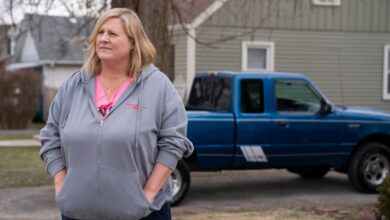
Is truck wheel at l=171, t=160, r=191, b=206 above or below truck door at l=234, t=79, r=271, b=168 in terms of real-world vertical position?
below

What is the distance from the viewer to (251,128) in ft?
28.4

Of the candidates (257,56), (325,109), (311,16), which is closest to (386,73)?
(311,16)

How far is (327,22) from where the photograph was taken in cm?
1744

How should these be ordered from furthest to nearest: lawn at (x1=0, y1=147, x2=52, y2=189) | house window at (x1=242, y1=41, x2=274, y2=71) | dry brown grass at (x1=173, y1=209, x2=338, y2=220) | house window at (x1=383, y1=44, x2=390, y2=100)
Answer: house window at (x1=383, y1=44, x2=390, y2=100) → house window at (x1=242, y1=41, x2=274, y2=71) → lawn at (x1=0, y1=147, x2=52, y2=189) → dry brown grass at (x1=173, y1=209, x2=338, y2=220)

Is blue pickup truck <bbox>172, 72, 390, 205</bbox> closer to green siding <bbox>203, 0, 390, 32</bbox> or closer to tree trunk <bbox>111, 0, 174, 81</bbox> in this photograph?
tree trunk <bbox>111, 0, 174, 81</bbox>

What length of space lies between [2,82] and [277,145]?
14.9 m

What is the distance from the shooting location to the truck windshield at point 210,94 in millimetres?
8914

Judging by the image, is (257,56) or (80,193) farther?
(257,56)

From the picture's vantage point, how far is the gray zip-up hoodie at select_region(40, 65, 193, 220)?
9.83ft

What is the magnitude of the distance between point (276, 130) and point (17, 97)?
48.9 feet

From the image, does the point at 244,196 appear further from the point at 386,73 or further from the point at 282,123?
the point at 386,73

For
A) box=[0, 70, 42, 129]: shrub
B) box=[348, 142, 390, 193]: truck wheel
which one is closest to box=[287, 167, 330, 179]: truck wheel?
box=[348, 142, 390, 193]: truck wheel

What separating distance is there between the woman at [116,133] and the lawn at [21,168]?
724 cm

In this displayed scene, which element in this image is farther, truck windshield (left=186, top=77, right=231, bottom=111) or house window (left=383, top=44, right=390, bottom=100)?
house window (left=383, top=44, right=390, bottom=100)
